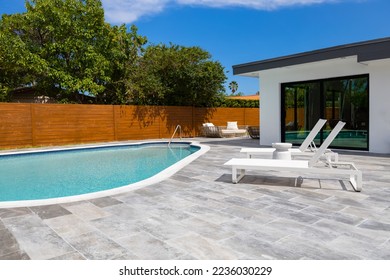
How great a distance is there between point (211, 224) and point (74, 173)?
5.61 meters

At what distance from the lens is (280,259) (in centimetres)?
271

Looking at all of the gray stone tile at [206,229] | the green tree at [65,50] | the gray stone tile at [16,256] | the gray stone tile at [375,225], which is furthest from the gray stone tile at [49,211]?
the green tree at [65,50]

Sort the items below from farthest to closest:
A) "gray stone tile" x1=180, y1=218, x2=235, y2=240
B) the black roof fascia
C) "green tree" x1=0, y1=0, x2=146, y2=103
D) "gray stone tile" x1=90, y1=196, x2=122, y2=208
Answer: "green tree" x1=0, y1=0, x2=146, y2=103
the black roof fascia
"gray stone tile" x1=90, y1=196, x2=122, y2=208
"gray stone tile" x1=180, y1=218, x2=235, y2=240

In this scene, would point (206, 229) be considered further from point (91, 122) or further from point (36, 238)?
point (91, 122)

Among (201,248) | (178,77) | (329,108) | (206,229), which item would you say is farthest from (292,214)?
(178,77)

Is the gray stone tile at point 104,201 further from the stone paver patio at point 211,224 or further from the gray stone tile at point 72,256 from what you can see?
the gray stone tile at point 72,256

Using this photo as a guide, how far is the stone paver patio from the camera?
2871mm

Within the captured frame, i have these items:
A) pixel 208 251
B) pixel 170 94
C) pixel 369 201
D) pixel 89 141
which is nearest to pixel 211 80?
pixel 170 94

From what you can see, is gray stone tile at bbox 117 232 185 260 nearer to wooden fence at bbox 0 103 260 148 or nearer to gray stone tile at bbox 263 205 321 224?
gray stone tile at bbox 263 205 321 224

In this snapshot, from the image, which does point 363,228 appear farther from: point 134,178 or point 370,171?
point 134,178

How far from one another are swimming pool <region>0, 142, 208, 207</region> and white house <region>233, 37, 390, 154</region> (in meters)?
3.66

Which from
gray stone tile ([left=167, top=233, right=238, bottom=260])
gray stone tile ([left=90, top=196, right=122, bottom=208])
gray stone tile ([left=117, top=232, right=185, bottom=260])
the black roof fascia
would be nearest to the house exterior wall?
the black roof fascia

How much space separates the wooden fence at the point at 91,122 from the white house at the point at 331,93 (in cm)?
608

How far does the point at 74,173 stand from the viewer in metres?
8.12
